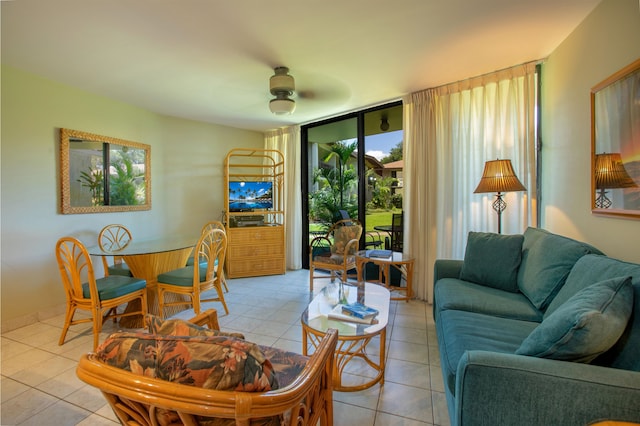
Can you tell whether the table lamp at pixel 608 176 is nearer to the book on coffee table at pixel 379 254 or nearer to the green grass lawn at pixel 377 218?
the book on coffee table at pixel 379 254

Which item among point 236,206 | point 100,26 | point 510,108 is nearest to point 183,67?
point 100,26

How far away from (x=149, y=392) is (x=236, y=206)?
3.92 m

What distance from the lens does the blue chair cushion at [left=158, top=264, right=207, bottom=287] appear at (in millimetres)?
2709

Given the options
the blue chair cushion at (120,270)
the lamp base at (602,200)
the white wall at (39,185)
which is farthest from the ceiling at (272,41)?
the blue chair cushion at (120,270)

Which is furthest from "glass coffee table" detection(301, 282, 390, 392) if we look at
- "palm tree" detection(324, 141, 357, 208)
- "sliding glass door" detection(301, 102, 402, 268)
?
"palm tree" detection(324, 141, 357, 208)

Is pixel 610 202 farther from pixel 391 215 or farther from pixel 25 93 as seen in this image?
pixel 25 93

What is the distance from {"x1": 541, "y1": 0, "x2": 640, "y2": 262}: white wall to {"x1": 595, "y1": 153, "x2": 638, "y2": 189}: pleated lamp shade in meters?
0.15

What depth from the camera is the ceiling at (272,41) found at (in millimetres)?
1859

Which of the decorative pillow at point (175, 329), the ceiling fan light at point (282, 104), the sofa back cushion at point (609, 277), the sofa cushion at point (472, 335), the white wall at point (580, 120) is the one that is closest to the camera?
the decorative pillow at point (175, 329)

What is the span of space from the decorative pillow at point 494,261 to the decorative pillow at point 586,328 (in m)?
1.12

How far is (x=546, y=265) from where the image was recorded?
1856 mm

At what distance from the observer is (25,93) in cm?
272

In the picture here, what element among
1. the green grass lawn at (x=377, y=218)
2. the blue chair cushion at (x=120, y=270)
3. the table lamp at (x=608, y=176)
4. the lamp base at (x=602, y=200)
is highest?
the table lamp at (x=608, y=176)

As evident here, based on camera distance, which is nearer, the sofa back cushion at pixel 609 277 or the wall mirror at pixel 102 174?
the sofa back cushion at pixel 609 277
